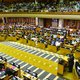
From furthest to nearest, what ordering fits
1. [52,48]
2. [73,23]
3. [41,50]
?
[73,23]
[41,50]
[52,48]

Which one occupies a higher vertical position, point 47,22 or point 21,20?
point 47,22

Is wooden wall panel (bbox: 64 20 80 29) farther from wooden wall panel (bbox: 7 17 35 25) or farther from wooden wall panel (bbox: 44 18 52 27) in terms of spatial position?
wooden wall panel (bbox: 7 17 35 25)

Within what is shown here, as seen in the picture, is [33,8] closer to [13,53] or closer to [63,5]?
[63,5]

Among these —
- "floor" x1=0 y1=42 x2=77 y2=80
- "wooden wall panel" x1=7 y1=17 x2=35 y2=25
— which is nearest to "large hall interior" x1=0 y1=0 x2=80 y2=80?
"floor" x1=0 y1=42 x2=77 y2=80

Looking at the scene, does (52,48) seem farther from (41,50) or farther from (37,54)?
(37,54)

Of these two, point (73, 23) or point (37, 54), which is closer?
point (37, 54)

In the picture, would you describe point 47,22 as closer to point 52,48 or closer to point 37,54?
point 52,48

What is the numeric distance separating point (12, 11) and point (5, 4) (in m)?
4.78

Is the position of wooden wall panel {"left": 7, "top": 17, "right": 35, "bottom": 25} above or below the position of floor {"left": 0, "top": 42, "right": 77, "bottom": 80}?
above

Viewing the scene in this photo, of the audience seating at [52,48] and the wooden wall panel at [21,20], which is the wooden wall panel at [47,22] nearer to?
the wooden wall panel at [21,20]

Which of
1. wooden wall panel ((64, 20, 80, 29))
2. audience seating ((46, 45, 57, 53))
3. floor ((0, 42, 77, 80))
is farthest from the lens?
wooden wall panel ((64, 20, 80, 29))

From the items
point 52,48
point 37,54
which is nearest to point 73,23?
point 52,48

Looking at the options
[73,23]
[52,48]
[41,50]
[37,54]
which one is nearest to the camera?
[37,54]

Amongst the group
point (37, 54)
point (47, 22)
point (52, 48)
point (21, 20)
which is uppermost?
point (47, 22)
